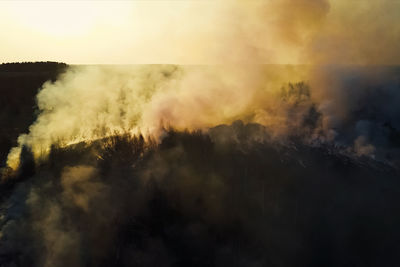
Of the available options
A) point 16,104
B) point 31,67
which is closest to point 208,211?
point 16,104

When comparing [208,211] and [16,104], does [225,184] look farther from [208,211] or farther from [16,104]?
[16,104]

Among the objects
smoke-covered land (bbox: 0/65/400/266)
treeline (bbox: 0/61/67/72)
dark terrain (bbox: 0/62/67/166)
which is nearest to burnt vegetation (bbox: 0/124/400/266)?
smoke-covered land (bbox: 0/65/400/266)

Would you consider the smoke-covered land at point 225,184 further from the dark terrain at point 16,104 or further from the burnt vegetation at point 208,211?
the dark terrain at point 16,104

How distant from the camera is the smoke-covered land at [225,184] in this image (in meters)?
11.9

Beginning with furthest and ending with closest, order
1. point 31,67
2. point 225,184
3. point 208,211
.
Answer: point 31,67 → point 225,184 → point 208,211

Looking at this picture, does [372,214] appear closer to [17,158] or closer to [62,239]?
[62,239]

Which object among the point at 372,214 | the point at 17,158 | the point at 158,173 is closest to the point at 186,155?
the point at 158,173

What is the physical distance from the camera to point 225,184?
14.5m

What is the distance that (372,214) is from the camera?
12805mm

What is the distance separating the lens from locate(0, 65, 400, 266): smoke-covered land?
11.9m

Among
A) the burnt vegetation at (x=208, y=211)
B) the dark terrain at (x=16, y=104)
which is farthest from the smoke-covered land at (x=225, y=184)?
the dark terrain at (x=16, y=104)

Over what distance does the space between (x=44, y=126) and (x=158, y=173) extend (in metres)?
12.7

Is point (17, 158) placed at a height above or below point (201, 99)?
below

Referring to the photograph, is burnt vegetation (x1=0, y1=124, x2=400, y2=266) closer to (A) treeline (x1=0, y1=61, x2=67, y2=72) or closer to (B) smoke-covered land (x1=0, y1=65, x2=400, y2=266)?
(B) smoke-covered land (x1=0, y1=65, x2=400, y2=266)
